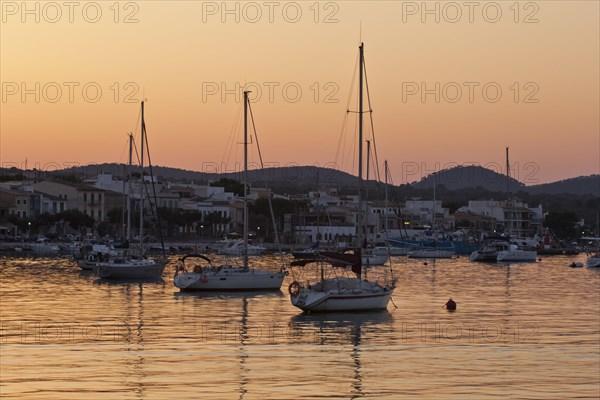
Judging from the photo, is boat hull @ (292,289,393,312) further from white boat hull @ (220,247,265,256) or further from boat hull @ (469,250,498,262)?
boat hull @ (469,250,498,262)

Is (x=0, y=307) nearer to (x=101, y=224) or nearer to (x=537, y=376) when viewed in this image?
(x=537, y=376)

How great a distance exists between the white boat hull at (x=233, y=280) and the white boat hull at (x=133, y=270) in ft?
34.4

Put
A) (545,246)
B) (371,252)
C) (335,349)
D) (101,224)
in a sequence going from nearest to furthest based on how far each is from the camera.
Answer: (335,349) < (371,252) < (101,224) < (545,246)

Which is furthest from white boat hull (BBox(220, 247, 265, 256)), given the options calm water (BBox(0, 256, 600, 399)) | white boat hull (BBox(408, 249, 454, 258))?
calm water (BBox(0, 256, 600, 399))

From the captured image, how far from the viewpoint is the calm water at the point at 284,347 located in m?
30.6

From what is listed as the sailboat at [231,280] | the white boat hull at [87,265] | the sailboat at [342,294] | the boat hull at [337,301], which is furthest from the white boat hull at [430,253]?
the boat hull at [337,301]

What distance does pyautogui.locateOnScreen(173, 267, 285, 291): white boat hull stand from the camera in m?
61.7

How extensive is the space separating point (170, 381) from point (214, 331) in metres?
12.3

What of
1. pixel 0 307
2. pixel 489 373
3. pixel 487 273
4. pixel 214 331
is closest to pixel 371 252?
pixel 487 273

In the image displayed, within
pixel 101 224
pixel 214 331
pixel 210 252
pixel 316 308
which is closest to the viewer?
pixel 214 331

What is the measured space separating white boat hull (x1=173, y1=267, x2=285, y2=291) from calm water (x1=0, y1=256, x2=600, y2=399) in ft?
2.97

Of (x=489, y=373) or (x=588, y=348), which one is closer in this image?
(x=489, y=373)

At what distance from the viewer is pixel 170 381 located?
31109 mm

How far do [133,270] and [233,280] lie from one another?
12.9 metres
